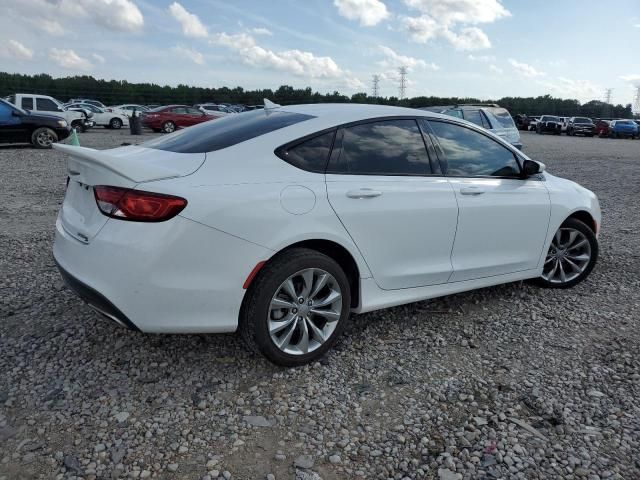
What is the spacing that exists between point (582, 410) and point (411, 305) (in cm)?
163

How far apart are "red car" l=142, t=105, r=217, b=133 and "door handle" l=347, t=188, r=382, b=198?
2351 cm

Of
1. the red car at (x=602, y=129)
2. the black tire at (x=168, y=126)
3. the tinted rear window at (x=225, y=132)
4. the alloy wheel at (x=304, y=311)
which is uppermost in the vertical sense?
the red car at (x=602, y=129)

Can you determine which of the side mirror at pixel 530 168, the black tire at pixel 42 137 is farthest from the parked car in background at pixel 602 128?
the side mirror at pixel 530 168

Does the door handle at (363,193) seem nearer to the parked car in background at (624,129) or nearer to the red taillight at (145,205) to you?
the red taillight at (145,205)

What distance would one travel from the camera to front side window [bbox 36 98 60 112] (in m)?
18.1

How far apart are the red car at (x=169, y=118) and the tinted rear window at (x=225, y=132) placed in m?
22.8

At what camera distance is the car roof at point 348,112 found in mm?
3434

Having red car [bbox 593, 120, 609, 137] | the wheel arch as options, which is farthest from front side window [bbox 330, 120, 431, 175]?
red car [bbox 593, 120, 609, 137]

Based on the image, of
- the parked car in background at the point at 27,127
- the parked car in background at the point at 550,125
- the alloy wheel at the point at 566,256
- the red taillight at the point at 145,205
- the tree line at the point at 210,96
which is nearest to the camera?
the red taillight at the point at 145,205

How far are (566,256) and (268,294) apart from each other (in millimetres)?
3094

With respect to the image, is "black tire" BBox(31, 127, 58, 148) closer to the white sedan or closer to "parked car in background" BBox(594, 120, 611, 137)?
the white sedan

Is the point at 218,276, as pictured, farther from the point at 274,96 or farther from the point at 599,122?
the point at 274,96

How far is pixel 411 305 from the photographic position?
169 inches

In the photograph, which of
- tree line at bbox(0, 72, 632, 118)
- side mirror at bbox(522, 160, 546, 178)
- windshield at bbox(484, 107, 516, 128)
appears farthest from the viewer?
tree line at bbox(0, 72, 632, 118)
